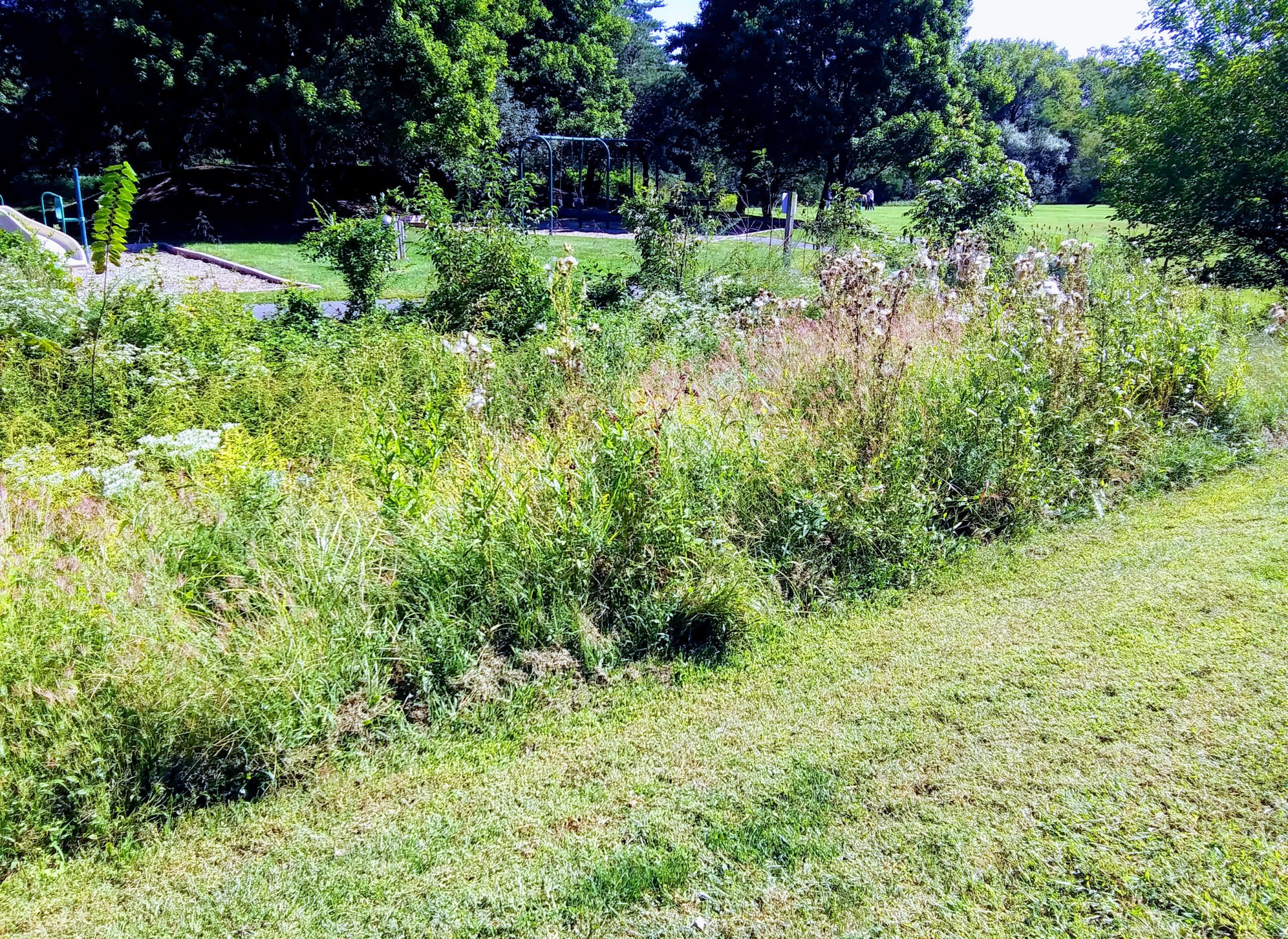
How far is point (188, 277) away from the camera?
1159cm

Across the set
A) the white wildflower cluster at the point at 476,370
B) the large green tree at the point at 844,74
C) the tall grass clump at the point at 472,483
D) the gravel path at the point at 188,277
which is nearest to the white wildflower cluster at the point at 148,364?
the tall grass clump at the point at 472,483

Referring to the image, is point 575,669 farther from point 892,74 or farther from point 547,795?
point 892,74

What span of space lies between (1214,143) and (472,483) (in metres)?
12.1

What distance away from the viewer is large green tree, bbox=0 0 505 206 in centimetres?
2105

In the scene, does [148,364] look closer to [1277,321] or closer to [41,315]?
[41,315]

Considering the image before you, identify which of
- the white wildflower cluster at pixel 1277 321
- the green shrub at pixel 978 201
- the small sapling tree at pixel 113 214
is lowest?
the white wildflower cluster at pixel 1277 321

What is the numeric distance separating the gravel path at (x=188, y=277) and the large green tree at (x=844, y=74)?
19400 millimetres

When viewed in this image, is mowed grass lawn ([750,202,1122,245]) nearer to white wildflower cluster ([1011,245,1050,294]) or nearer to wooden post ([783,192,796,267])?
wooden post ([783,192,796,267])

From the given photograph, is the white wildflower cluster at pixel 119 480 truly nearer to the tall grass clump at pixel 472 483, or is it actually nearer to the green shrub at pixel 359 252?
the tall grass clump at pixel 472 483

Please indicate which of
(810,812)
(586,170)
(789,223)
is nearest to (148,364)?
(810,812)

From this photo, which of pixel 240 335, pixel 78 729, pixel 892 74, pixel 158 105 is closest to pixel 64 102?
pixel 158 105

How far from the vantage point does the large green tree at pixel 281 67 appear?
69.1 ft

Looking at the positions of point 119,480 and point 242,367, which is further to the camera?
point 242,367

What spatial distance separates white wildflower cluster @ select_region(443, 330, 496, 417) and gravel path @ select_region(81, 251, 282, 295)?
4386 millimetres
